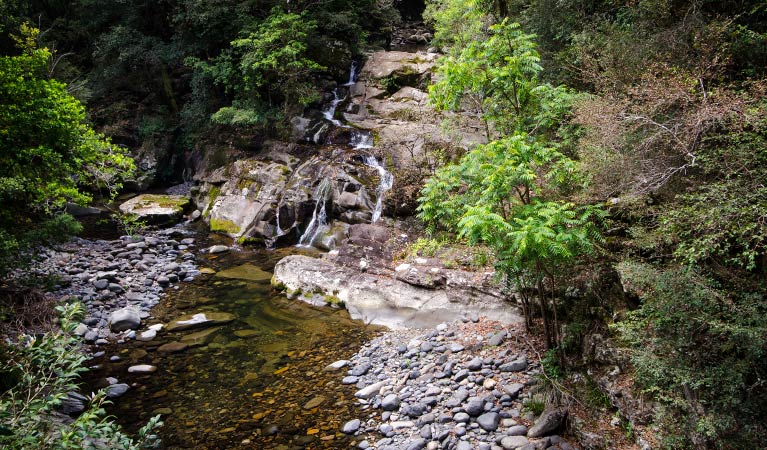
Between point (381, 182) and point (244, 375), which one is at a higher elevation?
point (381, 182)

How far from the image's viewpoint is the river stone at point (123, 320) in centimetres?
962

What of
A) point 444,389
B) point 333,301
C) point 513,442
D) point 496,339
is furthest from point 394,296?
point 513,442

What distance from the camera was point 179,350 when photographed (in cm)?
889

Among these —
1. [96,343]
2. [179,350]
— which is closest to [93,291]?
[96,343]

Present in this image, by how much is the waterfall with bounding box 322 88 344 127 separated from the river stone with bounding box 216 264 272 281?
7890mm

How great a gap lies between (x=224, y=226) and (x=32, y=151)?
27.2 feet

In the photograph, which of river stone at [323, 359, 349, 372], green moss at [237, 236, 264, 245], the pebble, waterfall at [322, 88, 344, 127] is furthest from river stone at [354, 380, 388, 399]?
waterfall at [322, 88, 344, 127]

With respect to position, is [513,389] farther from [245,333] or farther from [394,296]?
[245,333]

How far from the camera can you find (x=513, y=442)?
18.3ft

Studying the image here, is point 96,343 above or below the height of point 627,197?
below

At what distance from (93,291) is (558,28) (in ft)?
43.1

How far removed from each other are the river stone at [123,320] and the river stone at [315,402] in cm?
516

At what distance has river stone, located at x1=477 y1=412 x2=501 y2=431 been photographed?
5.92m

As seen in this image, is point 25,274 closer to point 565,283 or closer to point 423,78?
point 565,283
